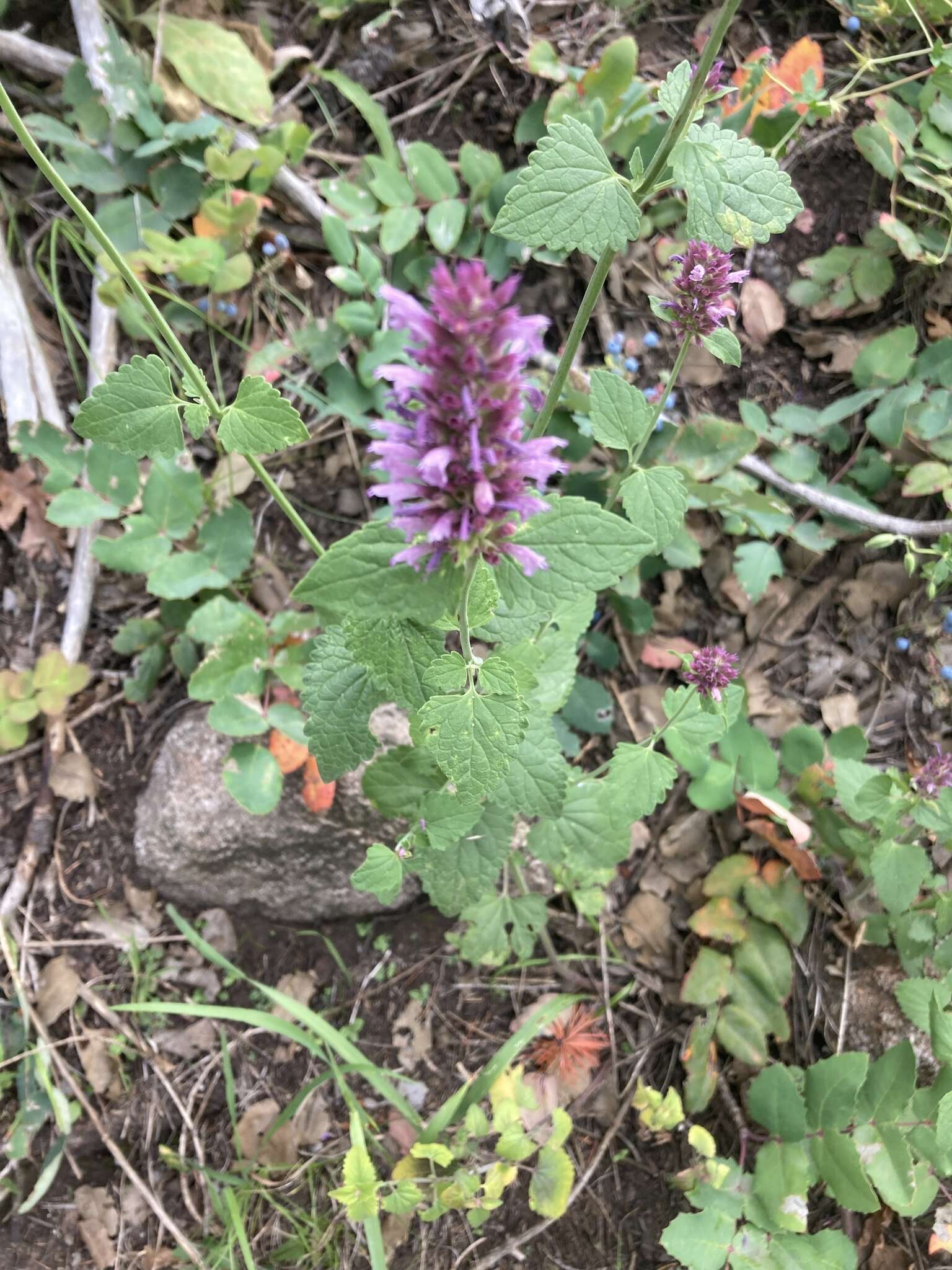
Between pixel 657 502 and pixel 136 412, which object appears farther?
pixel 657 502

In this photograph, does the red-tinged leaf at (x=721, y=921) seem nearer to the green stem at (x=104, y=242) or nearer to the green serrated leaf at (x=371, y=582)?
the green serrated leaf at (x=371, y=582)

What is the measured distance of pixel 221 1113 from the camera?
2.80 m

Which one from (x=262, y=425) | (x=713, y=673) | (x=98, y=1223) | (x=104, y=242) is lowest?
(x=98, y=1223)

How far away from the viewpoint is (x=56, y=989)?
2.89 metres

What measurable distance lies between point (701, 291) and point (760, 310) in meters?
1.73

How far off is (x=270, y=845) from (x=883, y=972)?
7.24 ft

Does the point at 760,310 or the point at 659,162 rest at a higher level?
the point at 659,162

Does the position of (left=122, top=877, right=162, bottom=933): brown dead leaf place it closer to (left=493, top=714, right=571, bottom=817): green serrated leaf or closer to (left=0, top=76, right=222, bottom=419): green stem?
(left=493, top=714, right=571, bottom=817): green serrated leaf

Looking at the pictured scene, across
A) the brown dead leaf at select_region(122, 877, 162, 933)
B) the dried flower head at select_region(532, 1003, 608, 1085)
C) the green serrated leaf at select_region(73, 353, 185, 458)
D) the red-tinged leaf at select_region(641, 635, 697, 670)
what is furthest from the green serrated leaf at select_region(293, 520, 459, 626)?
the brown dead leaf at select_region(122, 877, 162, 933)

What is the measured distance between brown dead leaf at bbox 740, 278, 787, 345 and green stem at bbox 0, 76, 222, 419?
8.09 ft

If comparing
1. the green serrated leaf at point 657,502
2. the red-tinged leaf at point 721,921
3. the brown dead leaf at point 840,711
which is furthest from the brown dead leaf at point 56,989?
the brown dead leaf at point 840,711

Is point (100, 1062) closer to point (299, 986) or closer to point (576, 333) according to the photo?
point (299, 986)

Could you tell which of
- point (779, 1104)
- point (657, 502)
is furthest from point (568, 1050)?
point (657, 502)

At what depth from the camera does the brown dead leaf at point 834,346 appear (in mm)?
3297
